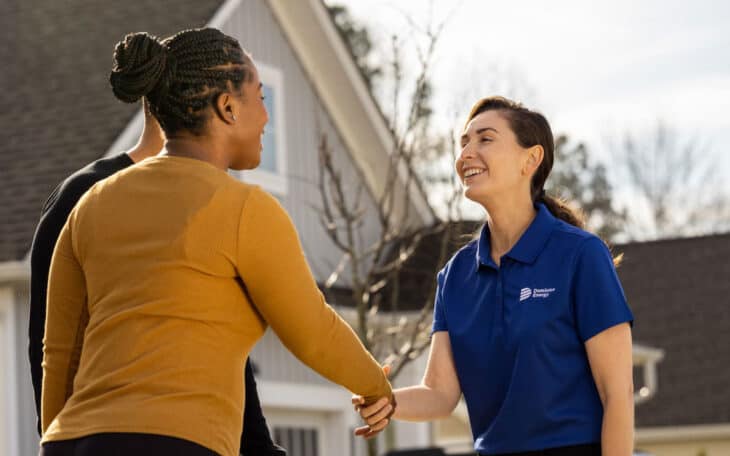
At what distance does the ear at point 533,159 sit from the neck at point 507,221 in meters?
0.10

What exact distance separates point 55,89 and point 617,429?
38.0ft

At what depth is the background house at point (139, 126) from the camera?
1321cm

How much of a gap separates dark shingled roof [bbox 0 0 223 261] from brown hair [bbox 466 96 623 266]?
8069mm

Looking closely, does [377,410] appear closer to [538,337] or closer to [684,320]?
[538,337]

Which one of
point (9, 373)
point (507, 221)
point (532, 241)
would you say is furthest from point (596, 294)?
point (9, 373)

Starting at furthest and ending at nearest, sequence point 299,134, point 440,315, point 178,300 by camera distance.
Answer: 1. point 299,134
2. point 440,315
3. point 178,300

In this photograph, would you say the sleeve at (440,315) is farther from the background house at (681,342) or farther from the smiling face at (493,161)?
the background house at (681,342)

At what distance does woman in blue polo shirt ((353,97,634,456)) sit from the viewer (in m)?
4.78

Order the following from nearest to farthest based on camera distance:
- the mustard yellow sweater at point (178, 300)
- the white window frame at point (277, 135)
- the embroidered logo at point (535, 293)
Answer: the mustard yellow sweater at point (178, 300) < the embroidered logo at point (535, 293) < the white window frame at point (277, 135)

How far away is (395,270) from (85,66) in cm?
449

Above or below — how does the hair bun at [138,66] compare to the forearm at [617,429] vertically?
above

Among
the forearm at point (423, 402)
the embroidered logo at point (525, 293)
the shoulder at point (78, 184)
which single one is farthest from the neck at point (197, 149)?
the forearm at point (423, 402)

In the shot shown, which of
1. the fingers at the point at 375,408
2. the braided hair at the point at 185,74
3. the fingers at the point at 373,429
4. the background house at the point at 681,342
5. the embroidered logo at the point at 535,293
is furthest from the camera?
the background house at the point at 681,342

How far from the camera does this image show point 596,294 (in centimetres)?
481
